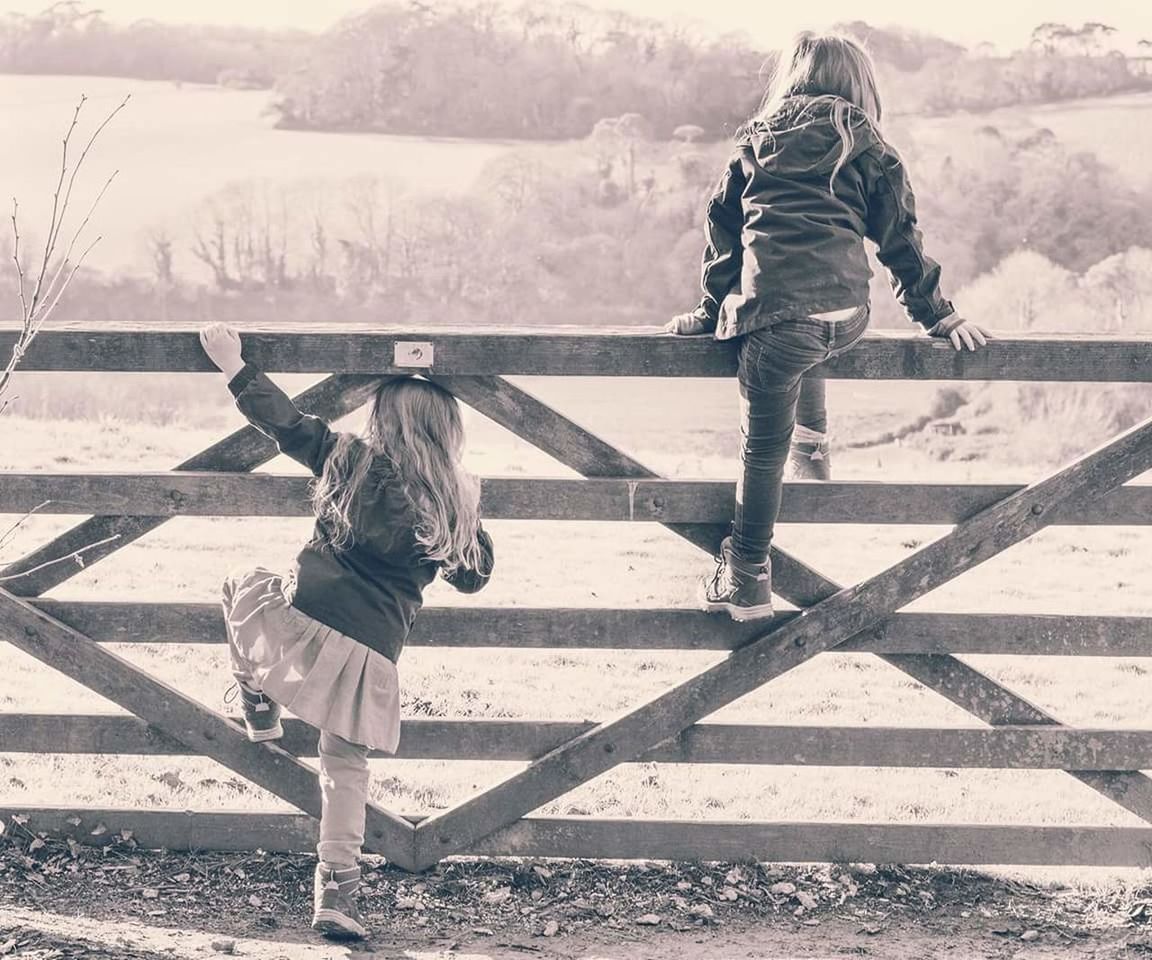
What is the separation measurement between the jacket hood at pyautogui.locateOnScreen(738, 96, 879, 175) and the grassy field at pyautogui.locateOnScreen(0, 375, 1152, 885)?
2.01 metres

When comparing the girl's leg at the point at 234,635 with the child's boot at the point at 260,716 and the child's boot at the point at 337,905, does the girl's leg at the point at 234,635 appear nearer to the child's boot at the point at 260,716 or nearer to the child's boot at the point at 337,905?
the child's boot at the point at 260,716

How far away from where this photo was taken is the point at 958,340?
421cm

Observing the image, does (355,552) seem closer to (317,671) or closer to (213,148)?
(317,671)

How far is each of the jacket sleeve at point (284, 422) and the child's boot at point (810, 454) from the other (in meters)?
1.46

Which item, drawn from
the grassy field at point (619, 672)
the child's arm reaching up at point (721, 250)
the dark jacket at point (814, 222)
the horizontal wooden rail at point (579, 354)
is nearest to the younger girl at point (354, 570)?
the horizontal wooden rail at point (579, 354)

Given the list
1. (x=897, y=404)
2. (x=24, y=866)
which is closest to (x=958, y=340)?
(x=24, y=866)

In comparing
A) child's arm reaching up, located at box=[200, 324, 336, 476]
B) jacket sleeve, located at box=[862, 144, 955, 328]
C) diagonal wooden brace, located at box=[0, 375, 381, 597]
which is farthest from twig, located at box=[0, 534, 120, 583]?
jacket sleeve, located at box=[862, 144, 955, 328]

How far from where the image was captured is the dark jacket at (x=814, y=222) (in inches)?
161

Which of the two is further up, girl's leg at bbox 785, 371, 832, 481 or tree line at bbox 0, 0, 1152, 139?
tree line at bbox 0, 0, 1152, 139

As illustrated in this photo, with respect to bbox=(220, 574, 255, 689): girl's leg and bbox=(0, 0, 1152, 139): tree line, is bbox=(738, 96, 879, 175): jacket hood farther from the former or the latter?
bbox=(0, 0, 1152, 139): tree line

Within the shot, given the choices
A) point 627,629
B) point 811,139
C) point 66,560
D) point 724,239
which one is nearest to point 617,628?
point 627,629

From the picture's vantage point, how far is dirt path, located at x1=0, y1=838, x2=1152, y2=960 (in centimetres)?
420

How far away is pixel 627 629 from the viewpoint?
448cm

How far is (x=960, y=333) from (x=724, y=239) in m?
0.70
